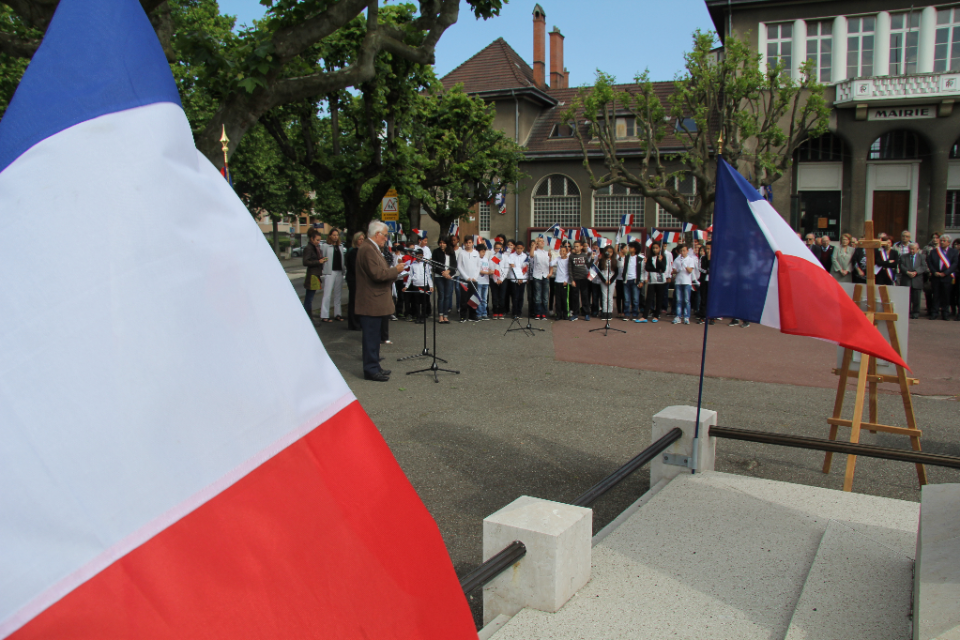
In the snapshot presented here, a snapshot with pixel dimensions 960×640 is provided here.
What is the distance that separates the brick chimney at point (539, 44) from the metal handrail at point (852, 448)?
41213mm

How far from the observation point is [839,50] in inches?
1184

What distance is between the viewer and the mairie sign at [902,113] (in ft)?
95.9

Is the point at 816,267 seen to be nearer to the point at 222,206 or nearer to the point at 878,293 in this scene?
the point at 878,293

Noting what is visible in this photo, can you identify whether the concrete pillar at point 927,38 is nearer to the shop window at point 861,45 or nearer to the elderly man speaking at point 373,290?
the shop window at point 861,45

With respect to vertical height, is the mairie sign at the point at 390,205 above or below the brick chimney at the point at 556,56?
below

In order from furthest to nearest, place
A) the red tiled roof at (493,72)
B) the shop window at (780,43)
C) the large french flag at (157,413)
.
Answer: the red tiled roof at (493,72) < the shop window at (780,43) < the large french flag at (157,413)

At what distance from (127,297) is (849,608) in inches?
133

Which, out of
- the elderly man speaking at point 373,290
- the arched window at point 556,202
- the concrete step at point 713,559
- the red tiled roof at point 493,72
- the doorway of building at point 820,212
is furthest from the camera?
the red tiled roof at point 493,72

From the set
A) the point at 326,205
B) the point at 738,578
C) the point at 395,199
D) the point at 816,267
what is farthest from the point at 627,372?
the point at 326,205

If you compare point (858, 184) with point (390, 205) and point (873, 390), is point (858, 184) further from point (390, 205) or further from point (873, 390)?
point (873, 390)

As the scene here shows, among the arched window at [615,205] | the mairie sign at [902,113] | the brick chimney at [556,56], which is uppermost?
the brick chimney at [556,56]

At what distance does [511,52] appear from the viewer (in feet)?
138

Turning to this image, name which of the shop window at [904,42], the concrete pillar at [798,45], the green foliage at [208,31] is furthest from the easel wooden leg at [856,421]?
the shop window at [904,42]

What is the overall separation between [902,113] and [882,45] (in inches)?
120
